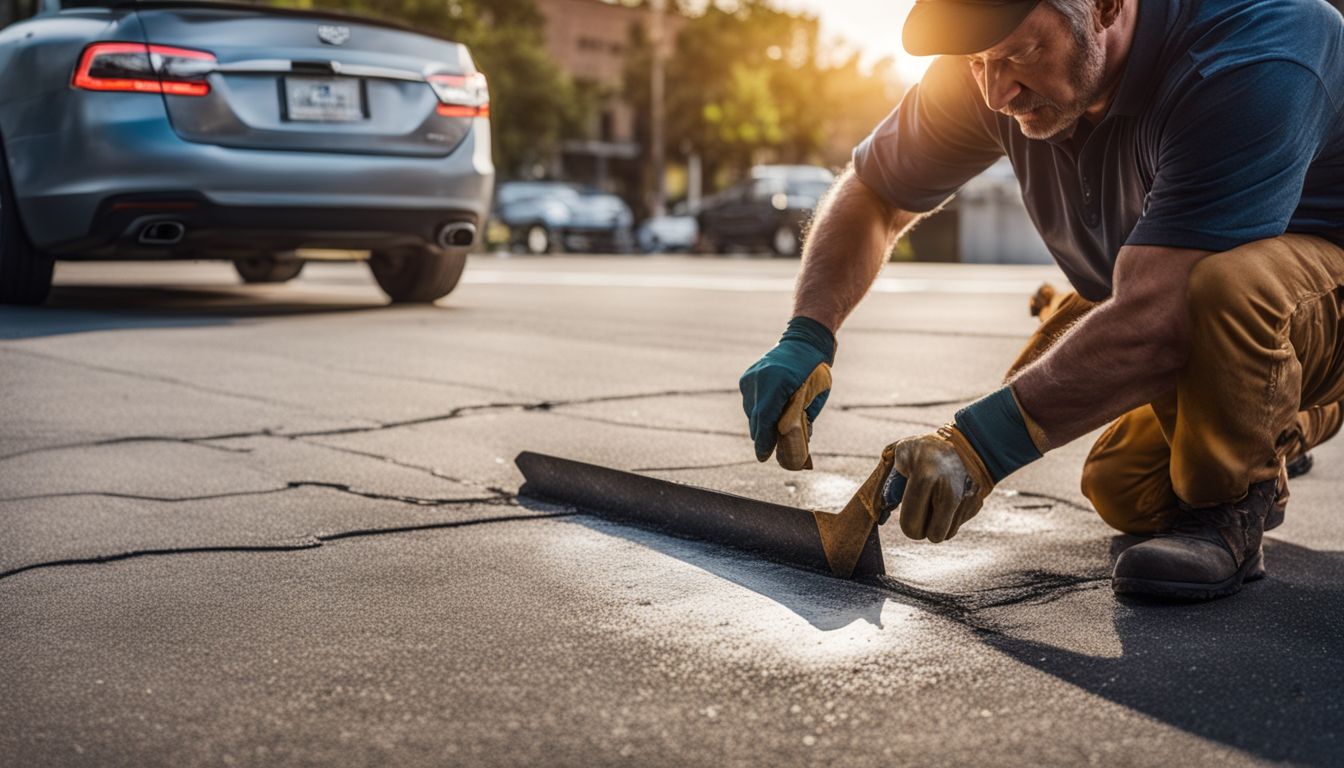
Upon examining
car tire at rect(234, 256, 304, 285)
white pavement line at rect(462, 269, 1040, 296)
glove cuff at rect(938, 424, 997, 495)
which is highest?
glove cuff at rect(938, 424, 997, 495)

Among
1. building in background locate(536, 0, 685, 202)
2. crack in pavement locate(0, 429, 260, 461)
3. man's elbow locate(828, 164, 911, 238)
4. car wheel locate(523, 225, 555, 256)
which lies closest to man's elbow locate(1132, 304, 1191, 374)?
man's elbow locate(828, 164, 911, 238)

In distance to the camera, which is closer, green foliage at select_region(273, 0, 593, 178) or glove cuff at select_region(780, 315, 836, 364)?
glove cuff at select_region(780, 315, 836, 364)

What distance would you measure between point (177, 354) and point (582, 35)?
6882 centimetres

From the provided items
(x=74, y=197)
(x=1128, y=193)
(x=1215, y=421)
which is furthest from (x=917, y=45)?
(x=74, y=197)

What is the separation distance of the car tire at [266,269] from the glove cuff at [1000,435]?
7.93 meters

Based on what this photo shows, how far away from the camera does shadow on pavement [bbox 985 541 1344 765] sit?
6.46ft

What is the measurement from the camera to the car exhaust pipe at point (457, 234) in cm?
748

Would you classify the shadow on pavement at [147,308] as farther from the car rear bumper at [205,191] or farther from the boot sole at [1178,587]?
the boot sole at [1178,587]

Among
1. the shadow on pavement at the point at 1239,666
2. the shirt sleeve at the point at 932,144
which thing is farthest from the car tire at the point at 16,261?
the shadow on pavement at the point at 1239,666

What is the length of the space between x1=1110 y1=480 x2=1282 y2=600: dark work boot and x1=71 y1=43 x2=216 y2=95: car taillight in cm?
515

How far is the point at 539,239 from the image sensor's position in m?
28.2

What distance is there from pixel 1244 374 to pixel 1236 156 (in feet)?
1.24

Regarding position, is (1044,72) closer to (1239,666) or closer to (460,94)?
(1239,666)

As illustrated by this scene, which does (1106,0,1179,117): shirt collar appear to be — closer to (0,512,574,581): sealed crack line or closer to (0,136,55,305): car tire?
(0,512,574,581): sealed crack line
